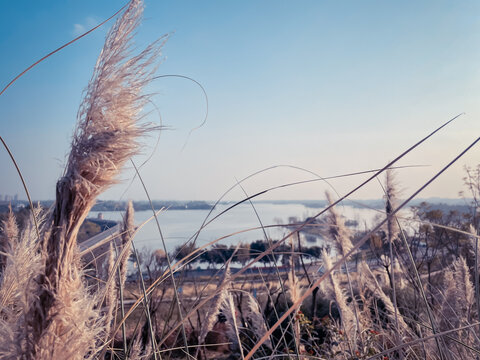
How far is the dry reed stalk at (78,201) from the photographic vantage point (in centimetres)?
72

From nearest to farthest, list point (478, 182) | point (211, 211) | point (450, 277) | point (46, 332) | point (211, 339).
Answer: point (46, 332) < point (211, 211) < point (450, 277) < point (478, 182) < point (211, 339)

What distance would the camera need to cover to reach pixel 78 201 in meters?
0.72

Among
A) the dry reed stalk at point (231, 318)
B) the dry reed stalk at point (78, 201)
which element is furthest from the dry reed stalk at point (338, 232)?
the dry reed stalk at point (78, 201)

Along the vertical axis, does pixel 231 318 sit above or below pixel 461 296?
below

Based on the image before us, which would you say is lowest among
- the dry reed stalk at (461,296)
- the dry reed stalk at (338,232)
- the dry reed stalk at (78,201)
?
the dry reed stalk at (461,296)

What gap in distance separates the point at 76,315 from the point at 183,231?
2.01 meters

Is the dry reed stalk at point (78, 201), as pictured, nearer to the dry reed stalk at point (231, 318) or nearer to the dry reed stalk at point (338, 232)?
the dry reed stalk at point (231, 318)

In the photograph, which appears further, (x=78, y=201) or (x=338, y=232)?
(x=338, y=232)

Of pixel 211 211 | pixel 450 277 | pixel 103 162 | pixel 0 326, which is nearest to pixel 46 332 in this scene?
pixel 0 326

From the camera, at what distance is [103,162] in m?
0.76

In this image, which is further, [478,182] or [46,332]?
[478,182]

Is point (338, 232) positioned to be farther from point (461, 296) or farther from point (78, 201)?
point (78, 201)

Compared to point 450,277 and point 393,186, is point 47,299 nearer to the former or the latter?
point 450,277

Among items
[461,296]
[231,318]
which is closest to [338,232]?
[461,296]
